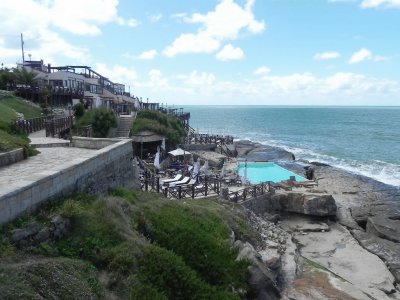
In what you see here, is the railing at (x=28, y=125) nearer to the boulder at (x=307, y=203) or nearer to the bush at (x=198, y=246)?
the bush at (x=198, y=246)

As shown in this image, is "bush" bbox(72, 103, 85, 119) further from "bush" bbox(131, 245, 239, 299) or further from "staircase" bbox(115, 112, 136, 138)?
"bush" bbox(131, 245, 239, 299)

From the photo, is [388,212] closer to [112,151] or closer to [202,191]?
[202,191]

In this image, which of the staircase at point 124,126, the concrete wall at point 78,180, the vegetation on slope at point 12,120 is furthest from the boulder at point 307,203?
the vegetation on slope at point 12,120

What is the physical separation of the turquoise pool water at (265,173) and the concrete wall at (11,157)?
18471 millimetres

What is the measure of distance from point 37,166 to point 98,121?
1542 cm

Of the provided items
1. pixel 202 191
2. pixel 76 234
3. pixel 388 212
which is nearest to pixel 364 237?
pixel 388 212

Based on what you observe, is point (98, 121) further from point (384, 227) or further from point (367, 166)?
point (367, 166)

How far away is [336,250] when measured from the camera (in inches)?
736

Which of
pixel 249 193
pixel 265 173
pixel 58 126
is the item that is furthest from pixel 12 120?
pixel 265 173

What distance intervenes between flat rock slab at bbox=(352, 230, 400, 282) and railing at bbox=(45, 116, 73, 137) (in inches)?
656

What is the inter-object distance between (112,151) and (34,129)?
10.8m

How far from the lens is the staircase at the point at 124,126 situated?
3011 cm

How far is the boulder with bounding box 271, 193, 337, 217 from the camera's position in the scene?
22.9 metres

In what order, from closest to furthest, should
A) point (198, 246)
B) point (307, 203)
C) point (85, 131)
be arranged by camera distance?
point (198, 246), point (307, 203), point (85, 131)
